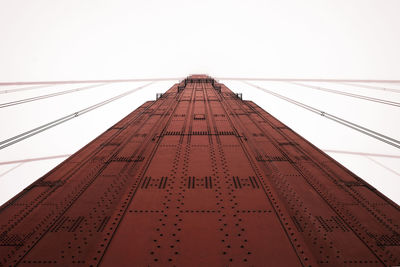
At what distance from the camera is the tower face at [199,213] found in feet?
8.80

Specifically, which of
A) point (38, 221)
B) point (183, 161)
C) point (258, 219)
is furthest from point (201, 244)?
point (38, 221)

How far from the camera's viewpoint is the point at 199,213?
3309 millimetres

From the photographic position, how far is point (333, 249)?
3.13 m

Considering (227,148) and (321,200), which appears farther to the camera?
(227,148)

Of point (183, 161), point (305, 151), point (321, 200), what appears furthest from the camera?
point (305, 151)

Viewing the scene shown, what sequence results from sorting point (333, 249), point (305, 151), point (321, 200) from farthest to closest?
point (305, 151) < point (321, 200) < point (333, 249)

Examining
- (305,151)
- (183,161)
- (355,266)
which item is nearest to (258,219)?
(355,266)

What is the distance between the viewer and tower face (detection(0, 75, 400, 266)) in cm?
268

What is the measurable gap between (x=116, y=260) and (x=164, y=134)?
16.4 ft

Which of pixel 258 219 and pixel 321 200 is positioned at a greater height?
pixel 258 219

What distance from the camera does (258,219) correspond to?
10.5 feet

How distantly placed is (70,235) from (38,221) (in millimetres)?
862

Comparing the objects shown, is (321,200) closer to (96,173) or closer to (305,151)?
(305,151)

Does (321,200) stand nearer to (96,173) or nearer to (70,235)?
(70,235)
